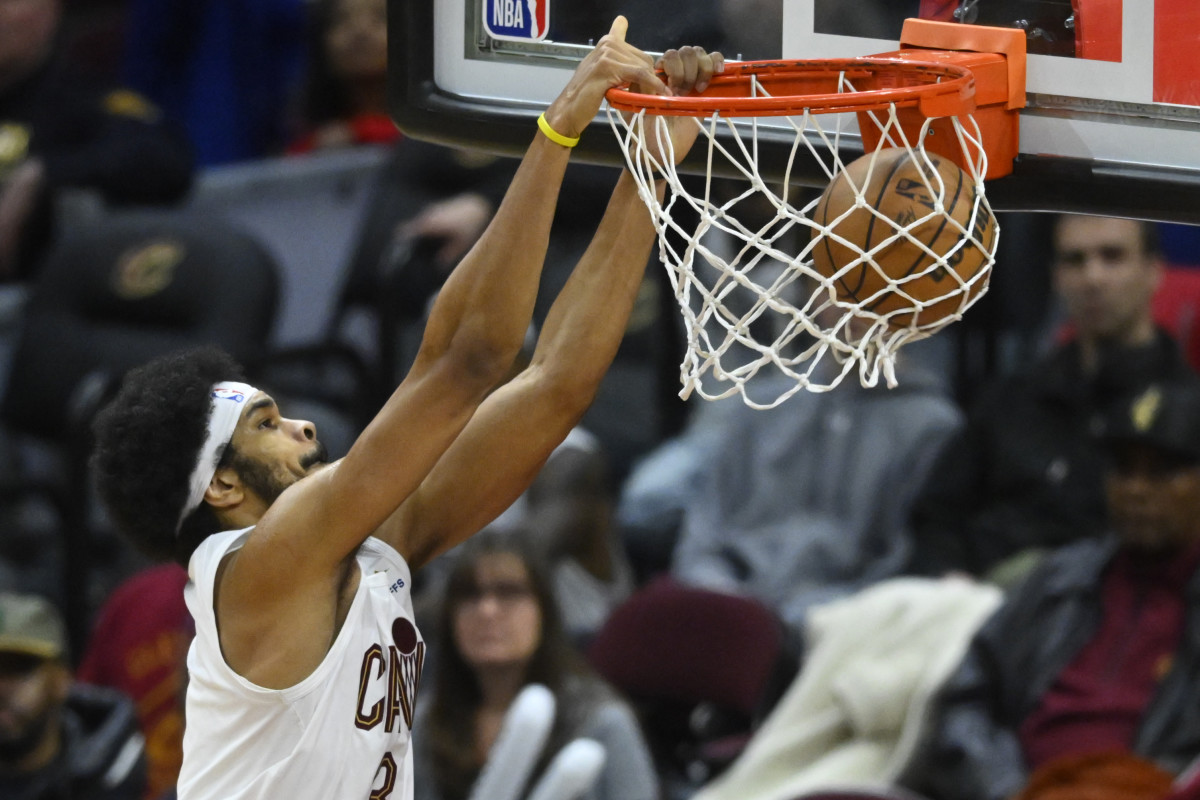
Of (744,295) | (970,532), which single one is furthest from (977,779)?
(744,295)

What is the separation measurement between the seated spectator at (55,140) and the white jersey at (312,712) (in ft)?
13.5

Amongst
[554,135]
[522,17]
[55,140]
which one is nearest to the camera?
[554,135]

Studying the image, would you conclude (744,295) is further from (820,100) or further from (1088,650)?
(820,100)

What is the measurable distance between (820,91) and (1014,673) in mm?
2312

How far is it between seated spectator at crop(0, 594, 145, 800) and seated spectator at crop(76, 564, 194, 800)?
28cm

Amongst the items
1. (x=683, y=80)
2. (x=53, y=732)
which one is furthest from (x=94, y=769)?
(x=683, y=80)

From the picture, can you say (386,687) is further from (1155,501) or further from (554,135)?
(1155,501)

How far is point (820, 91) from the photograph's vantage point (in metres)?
3.12

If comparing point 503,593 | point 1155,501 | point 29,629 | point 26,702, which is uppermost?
point 1155,501

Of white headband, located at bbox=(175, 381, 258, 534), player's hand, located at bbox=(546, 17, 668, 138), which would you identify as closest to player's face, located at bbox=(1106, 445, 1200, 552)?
player's hand, located at bbox=(546, 17, 668, 138)

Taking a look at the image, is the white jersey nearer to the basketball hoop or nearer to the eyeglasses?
the basketball hoop

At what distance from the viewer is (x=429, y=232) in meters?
6.34

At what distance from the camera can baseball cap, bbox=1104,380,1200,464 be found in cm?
491

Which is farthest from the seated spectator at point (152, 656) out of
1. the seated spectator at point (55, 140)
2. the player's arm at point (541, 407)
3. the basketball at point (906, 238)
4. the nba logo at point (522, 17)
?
the basketball at point (906, 238)
